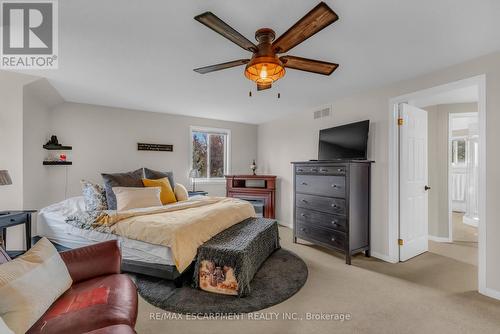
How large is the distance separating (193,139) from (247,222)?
2646 millimetres

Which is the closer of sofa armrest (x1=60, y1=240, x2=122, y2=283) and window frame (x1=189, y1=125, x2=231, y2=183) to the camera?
sofa armrest (x1=60, y1=240, x2=122, y2=283)

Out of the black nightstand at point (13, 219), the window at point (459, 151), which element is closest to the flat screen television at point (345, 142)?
the black nightstand at point (13, 219)

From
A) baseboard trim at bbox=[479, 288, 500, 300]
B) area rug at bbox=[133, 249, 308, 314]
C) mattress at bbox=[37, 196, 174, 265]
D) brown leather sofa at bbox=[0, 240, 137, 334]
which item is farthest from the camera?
mattress at bbox=[37, 196, 174, 265]

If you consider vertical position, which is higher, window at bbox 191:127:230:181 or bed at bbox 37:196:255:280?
window at bbox 191:127:230:181

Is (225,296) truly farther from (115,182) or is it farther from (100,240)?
(115,182)

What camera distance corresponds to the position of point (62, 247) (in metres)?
3.12

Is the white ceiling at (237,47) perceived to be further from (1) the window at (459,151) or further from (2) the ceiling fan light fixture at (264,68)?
(1) the window at (459,151)

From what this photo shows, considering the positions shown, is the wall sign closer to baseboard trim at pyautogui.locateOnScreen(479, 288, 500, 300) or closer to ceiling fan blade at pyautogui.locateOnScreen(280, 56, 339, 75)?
ceiling fan blade at pyautogui.locateOnScreen(280, 56, 339, 75)

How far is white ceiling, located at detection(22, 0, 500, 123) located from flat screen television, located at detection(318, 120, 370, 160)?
1.77ft

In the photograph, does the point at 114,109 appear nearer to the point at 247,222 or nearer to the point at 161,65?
the point at 161,65

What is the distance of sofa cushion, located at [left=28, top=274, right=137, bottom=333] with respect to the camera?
1135 millimetres

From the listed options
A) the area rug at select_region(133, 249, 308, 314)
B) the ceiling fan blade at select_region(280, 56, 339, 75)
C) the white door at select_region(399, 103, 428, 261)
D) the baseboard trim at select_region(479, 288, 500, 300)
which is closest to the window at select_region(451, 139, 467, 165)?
the white door at select_region(399, 103, 428, 261)

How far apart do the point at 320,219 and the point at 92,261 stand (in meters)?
2.75

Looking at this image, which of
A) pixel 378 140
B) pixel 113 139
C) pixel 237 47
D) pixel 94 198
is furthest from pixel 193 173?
pixel 378 140
